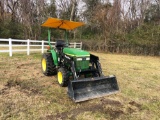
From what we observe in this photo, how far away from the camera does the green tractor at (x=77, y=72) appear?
395 cm

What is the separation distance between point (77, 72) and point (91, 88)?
714 mm

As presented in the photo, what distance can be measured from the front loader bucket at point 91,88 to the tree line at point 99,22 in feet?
43.1

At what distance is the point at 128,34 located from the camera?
707 inches

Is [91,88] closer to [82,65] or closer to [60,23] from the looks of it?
[82,65]

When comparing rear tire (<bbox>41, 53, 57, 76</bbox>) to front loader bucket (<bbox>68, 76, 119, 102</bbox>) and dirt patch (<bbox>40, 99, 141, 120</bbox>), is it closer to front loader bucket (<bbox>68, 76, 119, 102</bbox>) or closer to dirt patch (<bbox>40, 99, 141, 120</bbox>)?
front loader bucket (<bbox>68, 76, 119, 102</bbox>)

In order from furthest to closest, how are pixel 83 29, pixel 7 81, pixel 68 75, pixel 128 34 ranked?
pixel 83 29, pixel 128 34, pixel 7 81, pixel 68 75

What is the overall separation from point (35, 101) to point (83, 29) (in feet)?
66.8

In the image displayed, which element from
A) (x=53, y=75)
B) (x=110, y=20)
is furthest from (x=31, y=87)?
(x=110, y=20)

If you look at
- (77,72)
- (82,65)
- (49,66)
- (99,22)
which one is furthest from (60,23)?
(99,22)

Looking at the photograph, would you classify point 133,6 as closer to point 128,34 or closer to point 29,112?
point 128,34

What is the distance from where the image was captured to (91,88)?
4.14 metres

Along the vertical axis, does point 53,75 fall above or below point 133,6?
below

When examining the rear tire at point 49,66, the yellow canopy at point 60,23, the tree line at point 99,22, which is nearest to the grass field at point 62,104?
the rear tire at point 49,66

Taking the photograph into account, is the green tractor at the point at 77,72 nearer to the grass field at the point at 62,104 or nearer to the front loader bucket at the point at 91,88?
the front loader bucket at the point at 91,88
